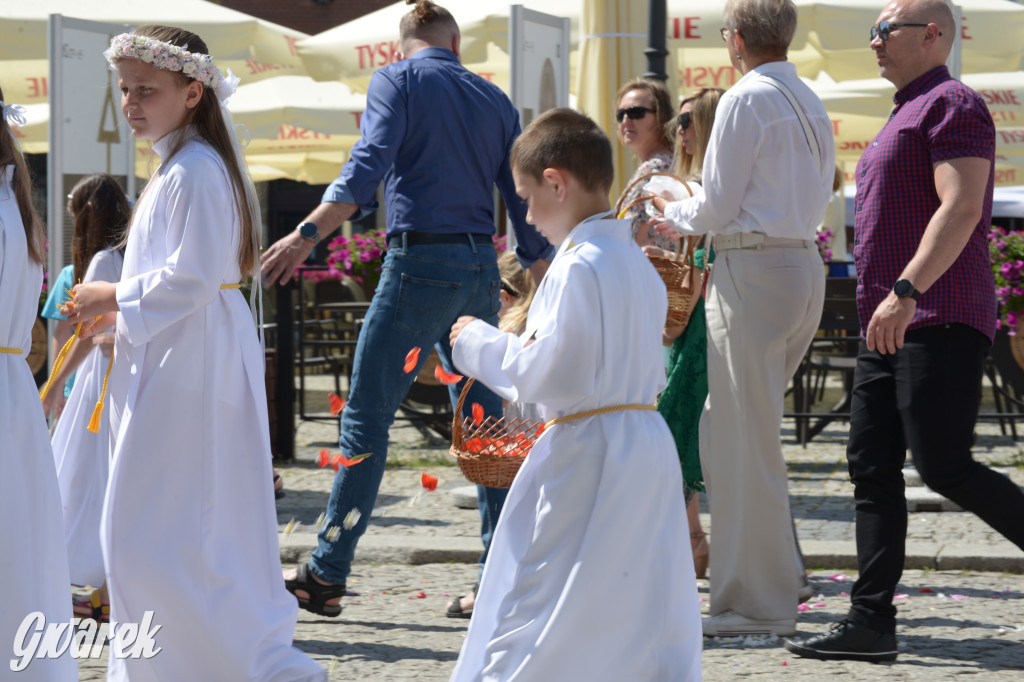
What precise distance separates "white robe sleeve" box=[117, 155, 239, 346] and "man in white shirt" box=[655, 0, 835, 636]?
5.99 ft

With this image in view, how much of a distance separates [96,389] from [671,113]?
2.72 m

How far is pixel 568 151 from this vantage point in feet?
11.5

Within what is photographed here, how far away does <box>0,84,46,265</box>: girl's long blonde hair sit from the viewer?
377 centimetres

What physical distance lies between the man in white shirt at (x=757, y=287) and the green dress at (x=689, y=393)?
54 cm

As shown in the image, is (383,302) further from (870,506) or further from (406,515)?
(406,515)

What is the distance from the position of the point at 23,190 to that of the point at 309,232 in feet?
4.06

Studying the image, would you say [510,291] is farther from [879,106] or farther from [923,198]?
[879,106]

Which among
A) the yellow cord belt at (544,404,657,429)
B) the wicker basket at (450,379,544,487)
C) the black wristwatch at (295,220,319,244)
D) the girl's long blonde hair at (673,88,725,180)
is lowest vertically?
the wicker basket at (450,379,544,487)

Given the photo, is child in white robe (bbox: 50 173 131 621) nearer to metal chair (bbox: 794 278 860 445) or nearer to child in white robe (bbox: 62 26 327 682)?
child in white robe (bbox: 62 26 327 682)

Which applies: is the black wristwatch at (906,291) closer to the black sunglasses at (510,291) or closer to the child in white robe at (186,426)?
the child in white robe at (186,426)

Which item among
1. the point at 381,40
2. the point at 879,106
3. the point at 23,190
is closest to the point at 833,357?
the point at 879,106

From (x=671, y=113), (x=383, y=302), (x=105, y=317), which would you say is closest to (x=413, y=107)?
(x=383, y=302)

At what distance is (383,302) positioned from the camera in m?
5.27

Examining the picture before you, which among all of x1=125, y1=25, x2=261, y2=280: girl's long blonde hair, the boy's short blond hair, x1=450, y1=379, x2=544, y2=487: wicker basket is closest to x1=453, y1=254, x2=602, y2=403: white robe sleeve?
the boy's short blond hair
